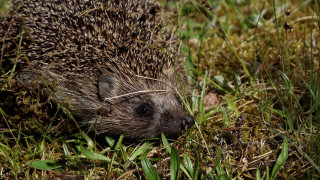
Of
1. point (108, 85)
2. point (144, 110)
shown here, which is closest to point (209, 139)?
Answer: point (144, 110)

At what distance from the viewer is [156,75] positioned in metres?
3.37

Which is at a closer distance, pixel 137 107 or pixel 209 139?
pixel 209 139

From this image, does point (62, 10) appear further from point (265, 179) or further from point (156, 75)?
point (265, 179)

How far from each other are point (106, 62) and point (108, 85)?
9.1 inches

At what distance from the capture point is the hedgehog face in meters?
3.26

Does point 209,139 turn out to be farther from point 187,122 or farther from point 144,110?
point 144,110

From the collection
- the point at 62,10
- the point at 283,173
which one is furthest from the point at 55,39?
the point at 283,173

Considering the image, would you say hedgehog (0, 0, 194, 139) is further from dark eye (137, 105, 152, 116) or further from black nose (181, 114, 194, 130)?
black nose (181, 114, 194, 130)

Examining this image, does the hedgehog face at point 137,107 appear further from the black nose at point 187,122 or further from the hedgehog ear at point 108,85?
the black nose at point 187,122

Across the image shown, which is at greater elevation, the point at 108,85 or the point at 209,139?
the point at 108,85

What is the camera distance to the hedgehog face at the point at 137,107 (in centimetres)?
326

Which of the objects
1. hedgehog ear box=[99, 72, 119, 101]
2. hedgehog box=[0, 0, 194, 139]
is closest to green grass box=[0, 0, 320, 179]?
hedgehog box=[0, 0, 194, 139]

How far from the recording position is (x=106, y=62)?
327 cm

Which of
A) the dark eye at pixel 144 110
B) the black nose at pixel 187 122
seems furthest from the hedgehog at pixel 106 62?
the black nose at pixel 187 122
